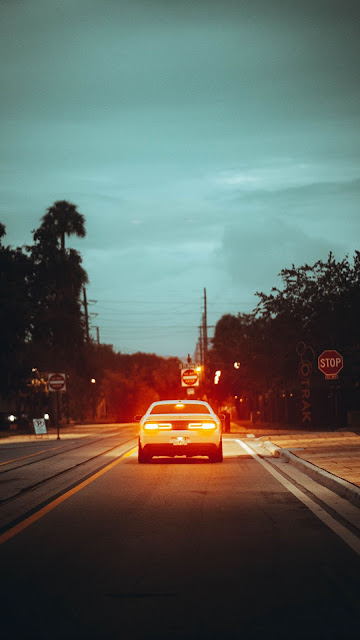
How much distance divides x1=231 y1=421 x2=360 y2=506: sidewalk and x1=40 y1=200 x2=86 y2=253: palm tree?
114 feet

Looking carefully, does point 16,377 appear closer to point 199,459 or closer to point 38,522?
point 199,459

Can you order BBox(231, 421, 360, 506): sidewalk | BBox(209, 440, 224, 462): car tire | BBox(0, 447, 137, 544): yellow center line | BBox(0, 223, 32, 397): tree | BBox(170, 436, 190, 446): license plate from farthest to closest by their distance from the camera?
BBox(0, 223, 32, 397): tree → BBox(209, 440, 224, 462): car tire → BBox(170, 436, 190, 446): license plate → BBox(231, 421, 360, 506): sidewalk → BBox(0, 447, 137, 544): yellow center line

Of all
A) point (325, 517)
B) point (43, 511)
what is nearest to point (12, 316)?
point (43, 511)

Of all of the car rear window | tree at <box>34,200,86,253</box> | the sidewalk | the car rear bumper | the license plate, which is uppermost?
tree at <box>34,200,86,253</box>

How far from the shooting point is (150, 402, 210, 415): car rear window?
2208 cm

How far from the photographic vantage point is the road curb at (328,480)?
1355 cm

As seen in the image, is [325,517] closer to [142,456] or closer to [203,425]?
[203,425]

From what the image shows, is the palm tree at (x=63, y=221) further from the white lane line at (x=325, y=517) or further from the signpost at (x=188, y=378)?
the white lane line at (x=325, y=517)

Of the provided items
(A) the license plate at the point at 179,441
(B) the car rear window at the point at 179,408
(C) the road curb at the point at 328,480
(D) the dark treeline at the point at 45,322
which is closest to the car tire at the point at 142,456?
(A) the license plate at the point at 179,441

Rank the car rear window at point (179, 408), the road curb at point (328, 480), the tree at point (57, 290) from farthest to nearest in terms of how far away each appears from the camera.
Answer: the tree at point (57, 290) → the car rear window at point (179, 408) → the road curb at point (328, 480)

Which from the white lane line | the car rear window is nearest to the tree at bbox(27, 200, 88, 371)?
the car rear window

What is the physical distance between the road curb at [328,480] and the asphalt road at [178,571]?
2.59 ft

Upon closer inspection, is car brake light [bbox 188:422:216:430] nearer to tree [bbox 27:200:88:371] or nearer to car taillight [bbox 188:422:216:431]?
car taillight [bbox 188:422:216:431]

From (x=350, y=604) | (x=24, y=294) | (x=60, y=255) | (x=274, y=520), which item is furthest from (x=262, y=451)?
(x=60, y=255)
